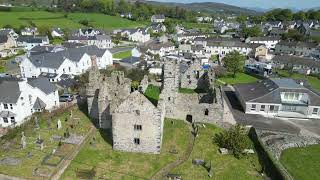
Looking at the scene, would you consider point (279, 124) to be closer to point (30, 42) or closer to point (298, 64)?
point (298, 64)

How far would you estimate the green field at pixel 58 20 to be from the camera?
15625cm

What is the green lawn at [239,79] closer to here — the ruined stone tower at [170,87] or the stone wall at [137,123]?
the ruined stone tower at [170,87]

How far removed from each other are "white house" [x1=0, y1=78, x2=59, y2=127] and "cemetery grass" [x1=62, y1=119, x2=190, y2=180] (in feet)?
53.8

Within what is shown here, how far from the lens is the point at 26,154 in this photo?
31578mm

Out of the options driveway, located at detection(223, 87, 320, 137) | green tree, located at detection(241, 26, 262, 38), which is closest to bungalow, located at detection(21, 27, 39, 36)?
green tree, located at detection(241, 26, 262, 38)

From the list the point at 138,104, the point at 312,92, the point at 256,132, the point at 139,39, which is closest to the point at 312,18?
the point at 139,39

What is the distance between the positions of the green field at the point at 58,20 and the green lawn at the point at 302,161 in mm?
139527

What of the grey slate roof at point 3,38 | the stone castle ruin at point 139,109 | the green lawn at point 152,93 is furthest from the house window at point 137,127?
the grey slate roof at point 3,38

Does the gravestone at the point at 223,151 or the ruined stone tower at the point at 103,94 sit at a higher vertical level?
the ruined stone tower at the point at 103,94

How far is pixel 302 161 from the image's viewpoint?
3431 cm

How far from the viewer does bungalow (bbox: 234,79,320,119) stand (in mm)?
45031

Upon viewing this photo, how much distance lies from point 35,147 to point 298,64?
77853 mm

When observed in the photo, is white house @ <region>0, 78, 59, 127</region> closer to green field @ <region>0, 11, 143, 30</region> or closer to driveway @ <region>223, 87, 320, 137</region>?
driveway @ <region>223, 87, 320, 137</region>

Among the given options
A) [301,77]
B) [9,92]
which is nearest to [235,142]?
[9,92]
